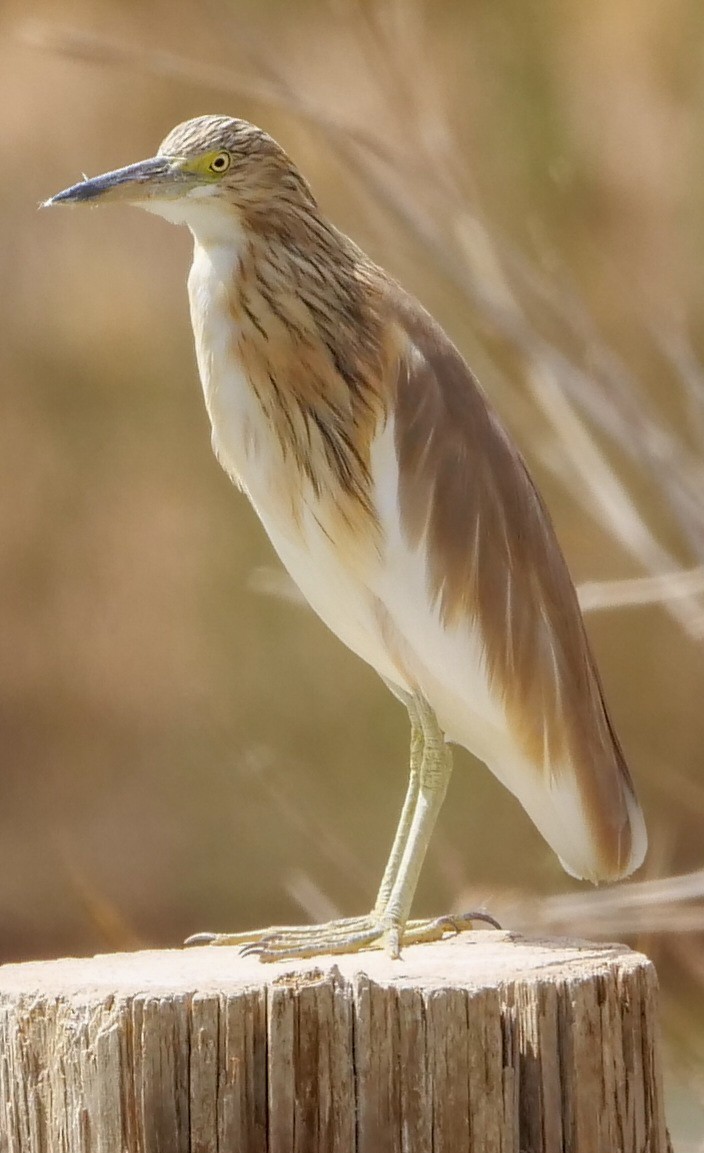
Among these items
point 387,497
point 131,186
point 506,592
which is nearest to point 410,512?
point 387,497

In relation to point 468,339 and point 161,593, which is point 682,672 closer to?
point 468,339

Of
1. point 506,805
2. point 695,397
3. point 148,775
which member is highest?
point 695,397

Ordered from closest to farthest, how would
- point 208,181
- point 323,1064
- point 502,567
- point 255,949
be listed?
point 323,1064
point 255,949
point 208,181
point 502,567

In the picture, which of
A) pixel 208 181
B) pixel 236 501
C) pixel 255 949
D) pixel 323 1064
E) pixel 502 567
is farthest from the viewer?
pixel 236 501

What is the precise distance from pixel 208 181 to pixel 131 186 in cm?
8

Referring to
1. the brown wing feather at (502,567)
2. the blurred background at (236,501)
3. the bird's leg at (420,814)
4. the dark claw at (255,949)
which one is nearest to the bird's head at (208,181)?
the brown wing feather at (502,567)

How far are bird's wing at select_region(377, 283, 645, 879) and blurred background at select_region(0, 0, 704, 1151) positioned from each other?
1.98m

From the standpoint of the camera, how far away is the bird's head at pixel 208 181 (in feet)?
5.52

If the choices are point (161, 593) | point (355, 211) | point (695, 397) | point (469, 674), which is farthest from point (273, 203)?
point (161, 593)

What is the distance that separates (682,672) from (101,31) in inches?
84.3

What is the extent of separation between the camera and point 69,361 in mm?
4312

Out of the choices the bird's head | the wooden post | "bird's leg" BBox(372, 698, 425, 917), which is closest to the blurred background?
"bird's leg" BBox(372, 698, 425, 917)

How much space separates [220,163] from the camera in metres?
1.71

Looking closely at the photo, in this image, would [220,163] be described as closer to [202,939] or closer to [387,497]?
[387,497]
